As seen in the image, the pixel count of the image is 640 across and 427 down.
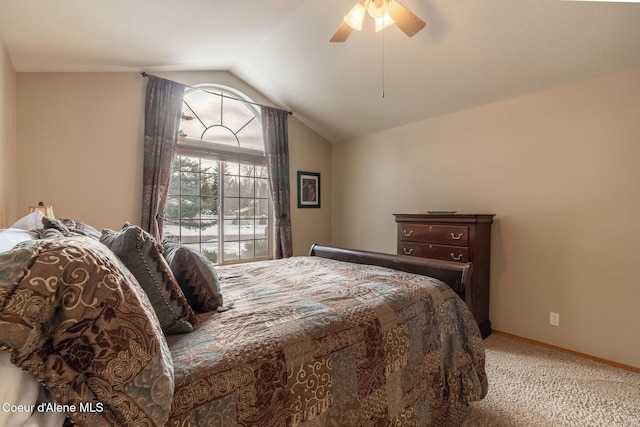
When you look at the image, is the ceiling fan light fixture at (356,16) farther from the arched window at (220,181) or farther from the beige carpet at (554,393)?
the beige carpet at (554,393)

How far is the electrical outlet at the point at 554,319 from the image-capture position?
2.59 metres

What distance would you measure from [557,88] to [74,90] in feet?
15.0

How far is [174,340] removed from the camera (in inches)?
41.2

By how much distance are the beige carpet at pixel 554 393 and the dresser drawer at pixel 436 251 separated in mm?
885

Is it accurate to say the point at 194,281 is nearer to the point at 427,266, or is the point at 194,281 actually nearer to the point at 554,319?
the point at 427,266

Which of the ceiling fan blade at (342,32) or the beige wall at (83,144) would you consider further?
the beige wall at (83,144)

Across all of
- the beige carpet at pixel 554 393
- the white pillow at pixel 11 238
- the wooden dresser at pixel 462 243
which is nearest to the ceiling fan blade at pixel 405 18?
the wooden dresser at pixel 462 243

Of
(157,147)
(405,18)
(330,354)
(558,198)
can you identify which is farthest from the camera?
(157,147)

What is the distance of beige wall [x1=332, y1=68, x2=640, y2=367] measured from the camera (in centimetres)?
228

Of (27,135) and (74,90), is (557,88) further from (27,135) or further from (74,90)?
(27,135)

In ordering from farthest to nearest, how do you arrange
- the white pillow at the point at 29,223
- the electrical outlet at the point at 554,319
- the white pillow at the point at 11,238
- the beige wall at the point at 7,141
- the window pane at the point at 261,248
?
the window pane at the point at 261,248, the electrical outlet at the point at 554,319, the beige wall at the point at 7,141, the white pillow at the point at 29,223, the white pillow at the point at 11,238

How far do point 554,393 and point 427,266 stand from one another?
1.23m

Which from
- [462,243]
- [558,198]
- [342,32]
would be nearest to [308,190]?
[462,243]

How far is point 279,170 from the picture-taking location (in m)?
4.05
